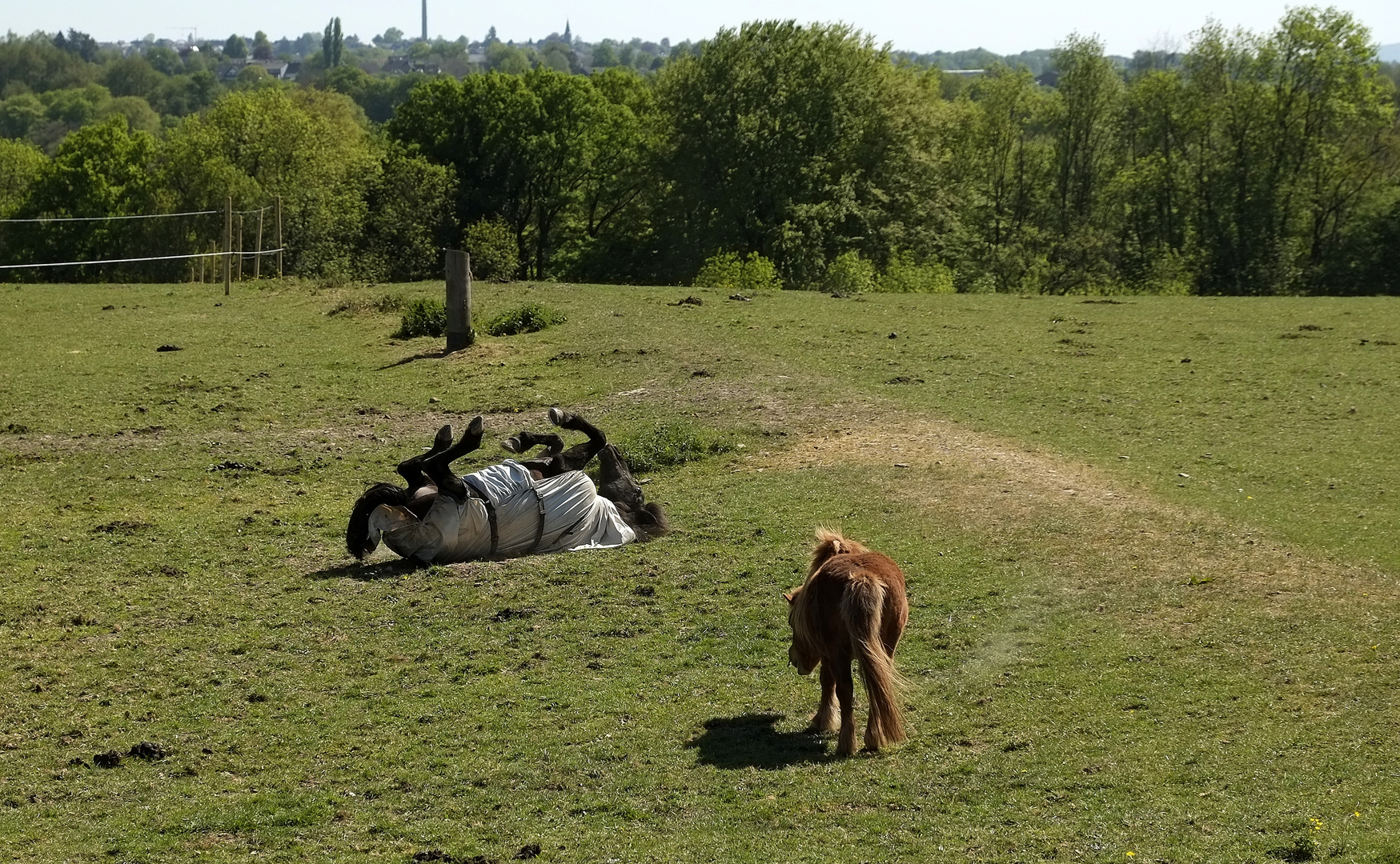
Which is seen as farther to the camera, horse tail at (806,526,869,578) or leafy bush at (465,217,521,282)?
leafy bush at (465,217,521,282)

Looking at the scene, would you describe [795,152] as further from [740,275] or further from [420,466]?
[420,466]

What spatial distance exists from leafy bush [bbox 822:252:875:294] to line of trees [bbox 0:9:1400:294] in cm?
18

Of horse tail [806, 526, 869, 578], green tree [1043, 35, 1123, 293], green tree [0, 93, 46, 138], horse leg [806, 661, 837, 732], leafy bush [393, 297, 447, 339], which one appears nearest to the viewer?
horse leg [806, 661, 837, 732]

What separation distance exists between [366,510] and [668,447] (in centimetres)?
476

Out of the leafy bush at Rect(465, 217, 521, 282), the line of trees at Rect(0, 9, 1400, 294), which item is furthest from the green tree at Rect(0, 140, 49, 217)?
the leafy bush at Rect(465, 217, 521, 282)

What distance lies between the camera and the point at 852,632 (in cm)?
696

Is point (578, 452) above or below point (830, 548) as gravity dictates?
below

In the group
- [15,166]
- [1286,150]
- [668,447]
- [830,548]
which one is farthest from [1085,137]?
[830,548]

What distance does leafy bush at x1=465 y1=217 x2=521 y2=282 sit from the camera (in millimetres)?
42438

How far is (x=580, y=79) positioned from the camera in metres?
58.8

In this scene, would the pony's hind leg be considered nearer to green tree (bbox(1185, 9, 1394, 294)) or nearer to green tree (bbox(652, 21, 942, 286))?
green tree (bbox(652, 21, 942, 286))

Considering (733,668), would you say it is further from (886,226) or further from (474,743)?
(886,226)

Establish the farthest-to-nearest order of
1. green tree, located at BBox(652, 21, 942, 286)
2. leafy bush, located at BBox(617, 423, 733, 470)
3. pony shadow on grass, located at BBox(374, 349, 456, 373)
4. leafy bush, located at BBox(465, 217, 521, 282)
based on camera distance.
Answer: green tree, located at BBox(652, 21, 942, 286), leafy bush, located at BBox(465, 217, 521, 282), pony shadow on grass, located at BBox(374, 349, 456, 373), leafy bush, located at BBox(617, 423, 733, 470)

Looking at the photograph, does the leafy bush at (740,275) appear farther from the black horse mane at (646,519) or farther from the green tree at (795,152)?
the black horse mane at (646,519)
